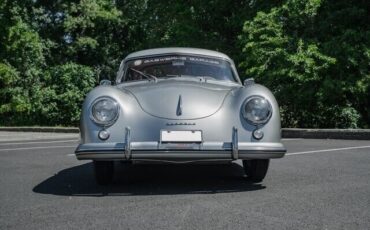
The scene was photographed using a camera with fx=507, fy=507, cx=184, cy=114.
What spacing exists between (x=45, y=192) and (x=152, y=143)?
45.9 inches

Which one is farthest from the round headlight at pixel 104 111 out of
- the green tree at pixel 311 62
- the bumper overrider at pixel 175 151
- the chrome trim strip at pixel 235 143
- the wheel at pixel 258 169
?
the green tree at pixel 311 62

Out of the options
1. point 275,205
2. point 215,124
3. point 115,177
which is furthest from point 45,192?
point 275,205

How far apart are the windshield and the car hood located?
2.72 feet

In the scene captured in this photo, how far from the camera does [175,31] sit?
63.1 feet

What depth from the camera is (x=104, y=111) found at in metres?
4.59

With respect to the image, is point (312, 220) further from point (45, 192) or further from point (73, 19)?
point (73, 19)

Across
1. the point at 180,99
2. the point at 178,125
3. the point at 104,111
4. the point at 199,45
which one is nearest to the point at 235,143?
the point at 178,125

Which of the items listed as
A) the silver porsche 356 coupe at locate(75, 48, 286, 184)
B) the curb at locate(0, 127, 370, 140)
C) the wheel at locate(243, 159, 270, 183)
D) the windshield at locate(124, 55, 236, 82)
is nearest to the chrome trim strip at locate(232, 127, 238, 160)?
the silver porsche 356 coupe at locate(75, 48, 286, 184)

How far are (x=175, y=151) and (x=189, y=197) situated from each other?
411 mm

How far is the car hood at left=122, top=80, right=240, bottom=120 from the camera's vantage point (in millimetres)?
4520

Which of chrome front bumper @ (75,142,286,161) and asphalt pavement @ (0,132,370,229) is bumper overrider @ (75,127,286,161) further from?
asphalt pavement @ (0,132,370,229)

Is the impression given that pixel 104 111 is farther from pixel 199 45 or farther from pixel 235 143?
pixel 199 45

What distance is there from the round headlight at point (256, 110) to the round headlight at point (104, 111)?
1.18 metres

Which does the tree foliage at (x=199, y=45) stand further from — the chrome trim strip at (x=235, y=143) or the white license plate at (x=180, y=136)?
the white license plate at (x=180, y=136)
